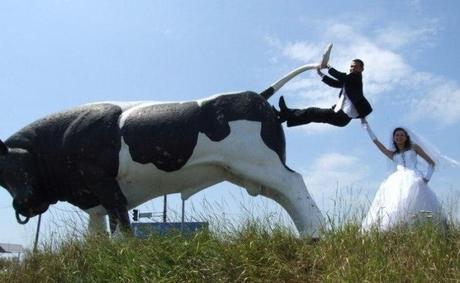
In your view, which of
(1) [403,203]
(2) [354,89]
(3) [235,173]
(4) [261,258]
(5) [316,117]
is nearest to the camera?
(4) [261,258]

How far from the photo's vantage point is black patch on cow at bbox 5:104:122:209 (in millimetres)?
5289

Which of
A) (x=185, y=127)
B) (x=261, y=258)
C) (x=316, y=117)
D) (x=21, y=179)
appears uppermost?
(x=316, y=117)

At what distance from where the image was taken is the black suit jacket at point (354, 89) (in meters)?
5.33

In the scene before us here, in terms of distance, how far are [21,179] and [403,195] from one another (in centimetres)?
314

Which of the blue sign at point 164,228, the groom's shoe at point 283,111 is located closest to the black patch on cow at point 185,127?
the groom's shoe at point 283,111

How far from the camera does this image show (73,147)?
5.36 metres

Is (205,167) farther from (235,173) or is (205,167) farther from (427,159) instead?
(427,159)

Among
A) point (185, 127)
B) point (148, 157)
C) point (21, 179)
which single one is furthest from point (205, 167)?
point (21, 179)

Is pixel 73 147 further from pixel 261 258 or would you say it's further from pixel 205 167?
pixel 261 258

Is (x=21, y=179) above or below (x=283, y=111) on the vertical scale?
below

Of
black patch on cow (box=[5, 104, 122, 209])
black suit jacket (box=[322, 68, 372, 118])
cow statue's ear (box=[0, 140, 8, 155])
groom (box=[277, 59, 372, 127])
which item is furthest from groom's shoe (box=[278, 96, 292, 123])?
cow statue's ear (box=[0, 140, 8, 155])

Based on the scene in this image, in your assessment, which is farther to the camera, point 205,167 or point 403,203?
point 205,167

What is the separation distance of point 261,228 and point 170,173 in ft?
3.46

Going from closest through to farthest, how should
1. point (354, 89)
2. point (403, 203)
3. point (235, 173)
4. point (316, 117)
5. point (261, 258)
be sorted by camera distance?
point (261, 258) < point (403, 203) < point (235, 173) < point (354, 89) < point (316, 117)
